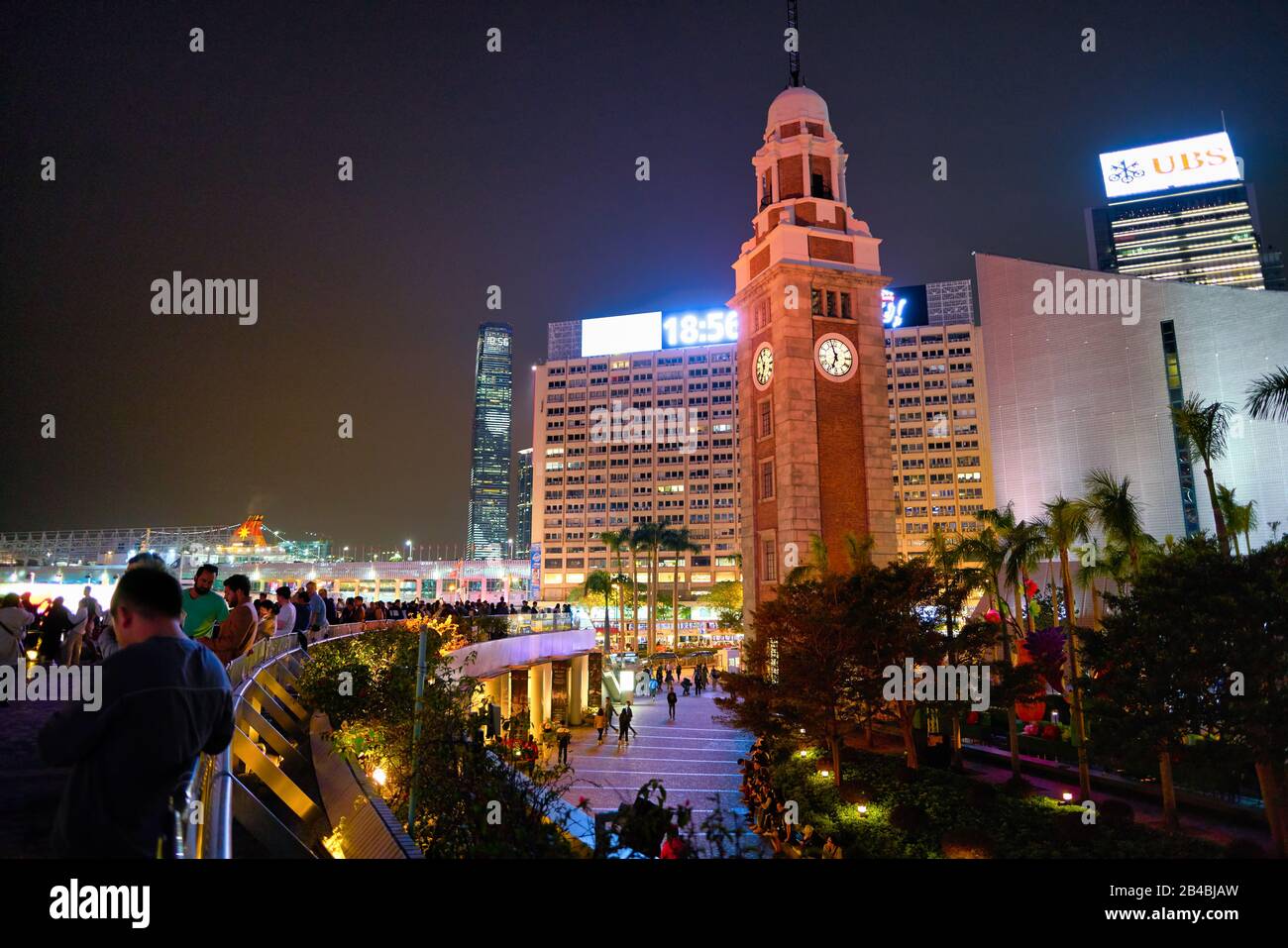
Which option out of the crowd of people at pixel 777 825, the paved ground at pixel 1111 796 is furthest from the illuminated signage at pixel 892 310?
the crowd of people at pixel 777 825

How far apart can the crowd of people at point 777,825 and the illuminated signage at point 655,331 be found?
9968 cm

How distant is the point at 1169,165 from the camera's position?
93312 millimetres

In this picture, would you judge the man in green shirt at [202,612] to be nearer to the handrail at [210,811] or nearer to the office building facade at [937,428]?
the handrail at [210,811]

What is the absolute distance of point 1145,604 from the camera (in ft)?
49.4

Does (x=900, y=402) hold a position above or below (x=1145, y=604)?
above

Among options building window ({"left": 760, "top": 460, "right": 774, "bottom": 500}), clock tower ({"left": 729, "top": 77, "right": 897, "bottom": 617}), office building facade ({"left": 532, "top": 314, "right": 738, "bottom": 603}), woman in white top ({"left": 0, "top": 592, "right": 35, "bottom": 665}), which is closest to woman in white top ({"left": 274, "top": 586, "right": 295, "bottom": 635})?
woman in white top ({"left": 0, "top": 592, "right": 35, "bottom": 665})

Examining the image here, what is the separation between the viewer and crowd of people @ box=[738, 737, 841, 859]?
49.9ft

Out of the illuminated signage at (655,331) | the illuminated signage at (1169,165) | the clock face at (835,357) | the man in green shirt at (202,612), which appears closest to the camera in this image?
the man in green shirt at (202,612)

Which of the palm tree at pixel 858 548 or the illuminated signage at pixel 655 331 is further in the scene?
the illuminated signage at pixel 655 331

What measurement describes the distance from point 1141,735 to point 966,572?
12.5 metres

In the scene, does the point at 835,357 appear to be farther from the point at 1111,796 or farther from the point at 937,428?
the point at 937,428

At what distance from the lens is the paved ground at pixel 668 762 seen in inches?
900
